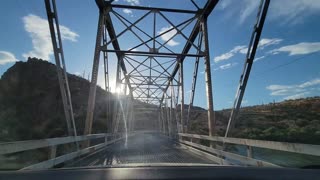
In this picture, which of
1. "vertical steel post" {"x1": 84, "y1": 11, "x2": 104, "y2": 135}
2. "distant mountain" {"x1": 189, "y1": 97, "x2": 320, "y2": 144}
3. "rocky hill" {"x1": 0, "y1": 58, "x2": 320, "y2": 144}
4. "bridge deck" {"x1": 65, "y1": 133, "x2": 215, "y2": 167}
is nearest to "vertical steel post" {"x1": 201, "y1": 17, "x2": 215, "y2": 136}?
"bridge deck" {"x1": 65, "y1": 133, "x2": 215, "y2": 167}

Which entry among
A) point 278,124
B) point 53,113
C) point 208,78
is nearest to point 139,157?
point 208,78

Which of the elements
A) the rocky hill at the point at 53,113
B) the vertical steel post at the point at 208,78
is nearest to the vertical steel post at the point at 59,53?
the vertical steel post at the point at 208,78

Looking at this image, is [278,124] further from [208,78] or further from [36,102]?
[36,102]

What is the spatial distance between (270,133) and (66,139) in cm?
3588

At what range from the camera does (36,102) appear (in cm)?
5788

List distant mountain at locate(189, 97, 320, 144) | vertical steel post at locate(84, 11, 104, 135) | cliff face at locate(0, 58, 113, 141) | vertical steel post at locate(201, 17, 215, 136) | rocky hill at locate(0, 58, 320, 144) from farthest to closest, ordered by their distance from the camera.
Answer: cliff face at locate(0, 58, 113, 141), rocky hill at locate(0, 58, 320, 144), distant mountain at locate(189, 97, 320, 144), vertical steel post at locate(201, 17, 215, 136), vertical steel post at locate(84, 11, 104, 135)

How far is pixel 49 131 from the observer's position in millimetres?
41500

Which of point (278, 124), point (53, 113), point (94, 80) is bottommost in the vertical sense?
point (278, 124)

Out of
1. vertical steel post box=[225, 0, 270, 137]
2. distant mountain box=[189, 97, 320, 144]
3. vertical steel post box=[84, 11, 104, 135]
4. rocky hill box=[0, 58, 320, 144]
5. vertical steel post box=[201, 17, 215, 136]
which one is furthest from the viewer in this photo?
rocky hill box=[0, 58, 320, 144]

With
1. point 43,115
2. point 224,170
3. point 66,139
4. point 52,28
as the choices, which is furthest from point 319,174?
point 43,115

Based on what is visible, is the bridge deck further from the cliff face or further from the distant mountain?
the cliff face

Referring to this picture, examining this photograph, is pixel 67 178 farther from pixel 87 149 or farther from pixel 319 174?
pixel 87 149

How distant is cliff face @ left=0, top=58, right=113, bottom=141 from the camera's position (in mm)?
43344

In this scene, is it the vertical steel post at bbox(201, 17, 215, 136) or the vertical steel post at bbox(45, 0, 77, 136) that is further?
the vertical steel post at bbox(201, 17, 215, 136)
